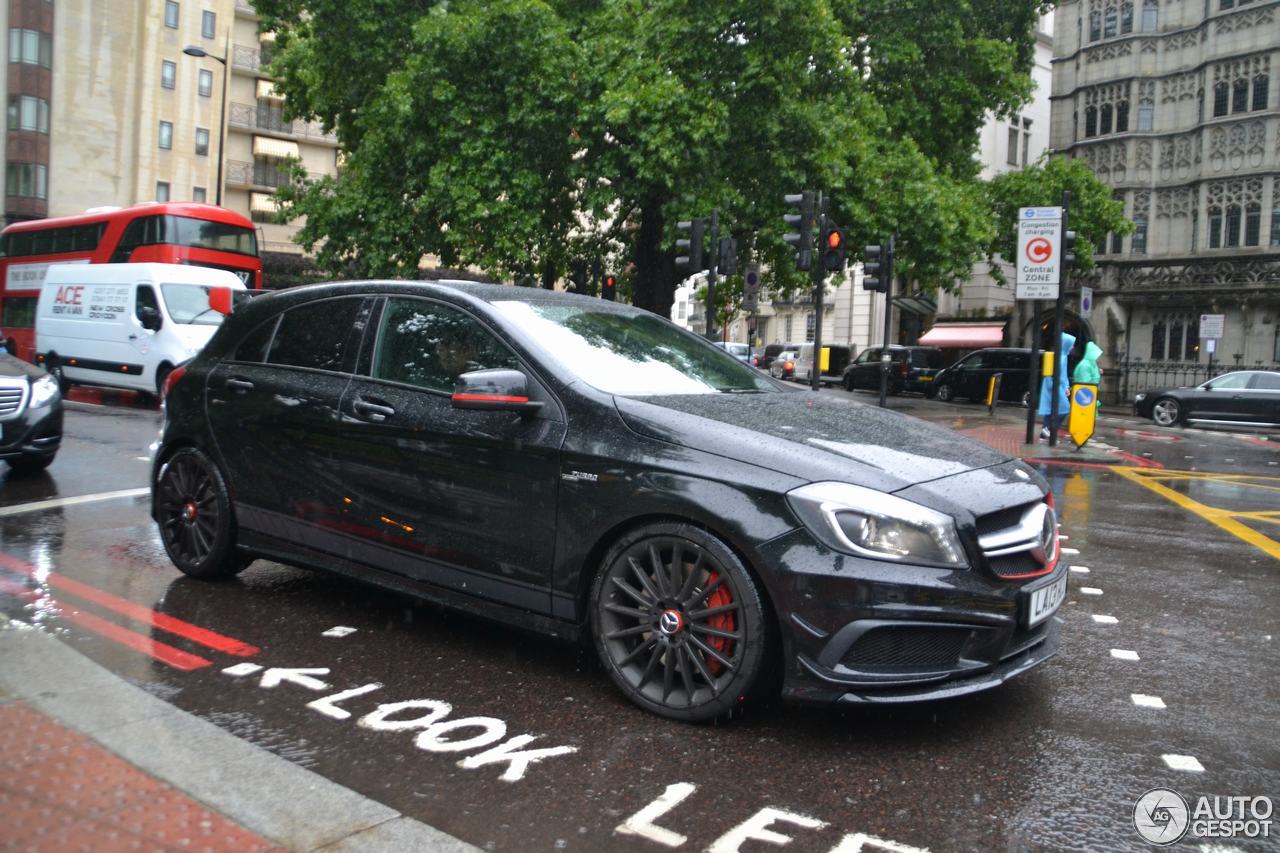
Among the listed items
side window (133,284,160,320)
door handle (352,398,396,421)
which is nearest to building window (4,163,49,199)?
side window (133,284,160,320)

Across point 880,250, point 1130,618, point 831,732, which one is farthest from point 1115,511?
point 880,250

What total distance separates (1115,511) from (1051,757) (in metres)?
6.81

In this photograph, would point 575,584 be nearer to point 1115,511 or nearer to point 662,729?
point 662,729

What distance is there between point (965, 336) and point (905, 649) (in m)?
43.3

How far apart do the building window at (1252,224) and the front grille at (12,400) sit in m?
40.2

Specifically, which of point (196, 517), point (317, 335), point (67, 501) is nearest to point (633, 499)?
point (317, 335)

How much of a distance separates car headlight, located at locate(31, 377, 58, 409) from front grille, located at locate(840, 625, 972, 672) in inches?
328

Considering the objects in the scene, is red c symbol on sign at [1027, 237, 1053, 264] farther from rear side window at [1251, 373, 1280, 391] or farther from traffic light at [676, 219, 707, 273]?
rear side window at [1251, 373, 1280, 391]

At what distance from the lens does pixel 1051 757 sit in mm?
3598

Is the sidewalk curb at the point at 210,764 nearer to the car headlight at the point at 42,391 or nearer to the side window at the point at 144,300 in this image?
the car headlight at the point at 42,391

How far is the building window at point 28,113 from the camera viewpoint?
4581 centimetres

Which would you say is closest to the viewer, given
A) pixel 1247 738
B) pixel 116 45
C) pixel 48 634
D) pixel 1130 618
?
pixel 1247 738

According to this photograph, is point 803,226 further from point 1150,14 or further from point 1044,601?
point 1150,14

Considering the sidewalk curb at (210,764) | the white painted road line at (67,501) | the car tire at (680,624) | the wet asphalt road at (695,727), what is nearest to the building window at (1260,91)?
the wet asphalt road at (695,727)
